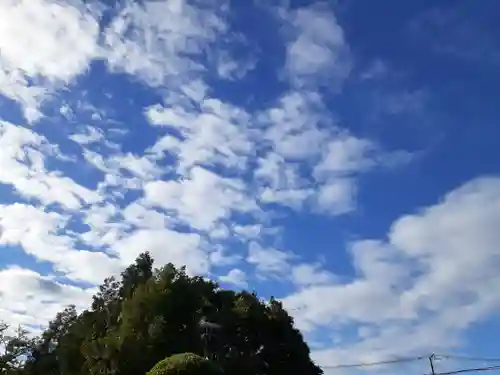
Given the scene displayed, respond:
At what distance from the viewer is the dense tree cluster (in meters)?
42.8

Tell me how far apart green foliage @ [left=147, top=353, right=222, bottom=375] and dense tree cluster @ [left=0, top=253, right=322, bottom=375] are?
67.8 feet

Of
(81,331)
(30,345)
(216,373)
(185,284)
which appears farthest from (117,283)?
(216,373)

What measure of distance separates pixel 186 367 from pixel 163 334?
22.4 meters

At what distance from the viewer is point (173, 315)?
44344mm

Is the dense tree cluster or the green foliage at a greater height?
the dense tree cluster

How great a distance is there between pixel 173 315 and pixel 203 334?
3208 mm

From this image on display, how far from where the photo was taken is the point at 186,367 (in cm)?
2119

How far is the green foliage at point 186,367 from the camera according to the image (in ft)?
69.3

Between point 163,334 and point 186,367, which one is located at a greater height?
point 163,334

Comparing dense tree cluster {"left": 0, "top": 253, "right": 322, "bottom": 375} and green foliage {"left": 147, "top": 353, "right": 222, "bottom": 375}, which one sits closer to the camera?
green foliage {"left": 147, "top": 353, "right": 222, "bottom": 375}

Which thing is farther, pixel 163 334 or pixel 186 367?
pixel 163 334

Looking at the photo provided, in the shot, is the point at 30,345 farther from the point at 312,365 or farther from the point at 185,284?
the point at 312,365

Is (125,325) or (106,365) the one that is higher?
(125,325)

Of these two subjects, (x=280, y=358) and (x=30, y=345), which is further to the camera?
(x=30, y=345)
